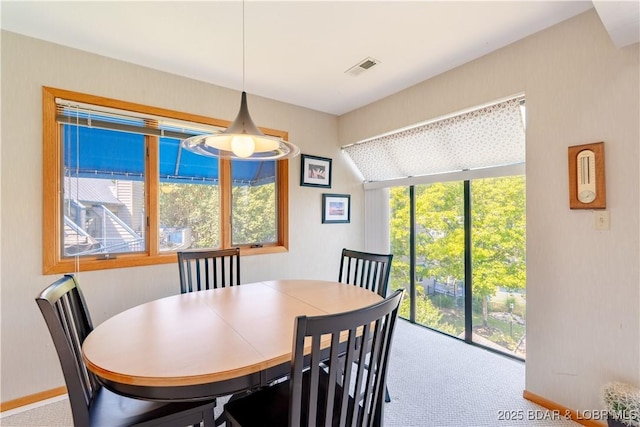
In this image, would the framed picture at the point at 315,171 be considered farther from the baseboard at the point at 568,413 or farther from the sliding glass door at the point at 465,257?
the baseboard at the point at 568,413

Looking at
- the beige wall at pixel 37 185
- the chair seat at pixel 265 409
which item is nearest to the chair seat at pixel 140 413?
the chair seat at pixel 265 409

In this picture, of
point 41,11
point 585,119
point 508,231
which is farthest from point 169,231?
point 585,119

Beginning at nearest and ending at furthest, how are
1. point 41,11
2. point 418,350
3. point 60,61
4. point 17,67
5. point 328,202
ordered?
1. point 41,11
2. point 17,67
3. point 60,61
4. point 418,350
5. point 328,202

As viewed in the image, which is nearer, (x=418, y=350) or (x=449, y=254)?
(x=418, y=350)

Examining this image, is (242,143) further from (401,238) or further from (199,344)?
(401,238)

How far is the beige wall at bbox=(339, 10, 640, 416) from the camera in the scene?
161 cm

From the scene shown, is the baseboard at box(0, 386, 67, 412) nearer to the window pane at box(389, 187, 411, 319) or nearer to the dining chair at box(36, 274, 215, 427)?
the dining chair at box(36, 274, 215, 427)

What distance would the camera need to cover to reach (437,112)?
8.46 ft

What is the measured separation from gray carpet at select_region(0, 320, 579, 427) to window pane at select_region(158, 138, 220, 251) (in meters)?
1.37

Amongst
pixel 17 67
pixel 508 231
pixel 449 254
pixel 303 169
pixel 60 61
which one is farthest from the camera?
pixel 303 169

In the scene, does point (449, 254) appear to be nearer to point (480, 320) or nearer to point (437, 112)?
point (480, 320)

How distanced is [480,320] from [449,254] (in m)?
0.68

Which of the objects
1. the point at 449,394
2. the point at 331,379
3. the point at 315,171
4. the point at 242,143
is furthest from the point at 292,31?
the point at 449,394

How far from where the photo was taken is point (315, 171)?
11.2 feet
